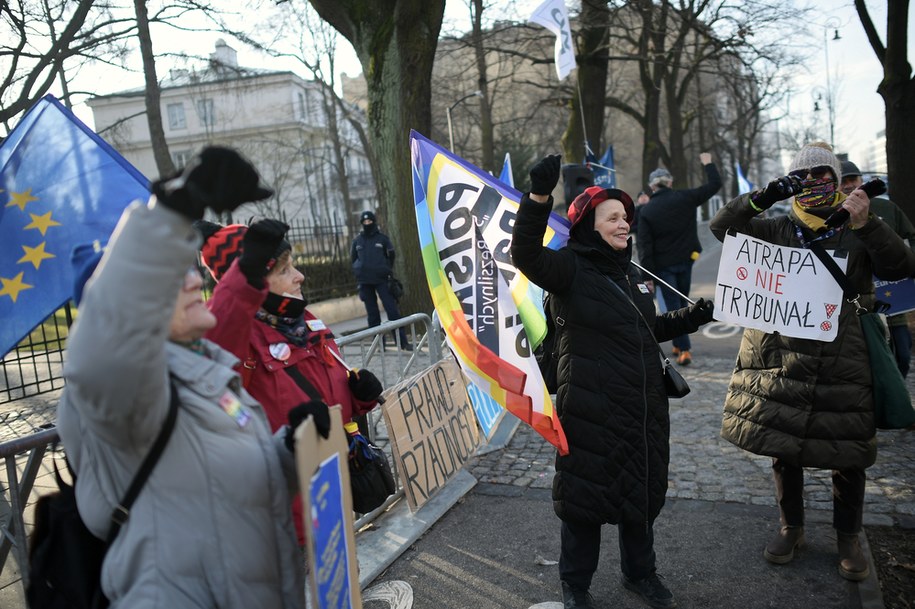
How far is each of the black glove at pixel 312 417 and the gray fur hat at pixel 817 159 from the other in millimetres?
2801

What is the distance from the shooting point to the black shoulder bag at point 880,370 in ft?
11.6

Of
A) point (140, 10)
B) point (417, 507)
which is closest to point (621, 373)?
point (417, 507)

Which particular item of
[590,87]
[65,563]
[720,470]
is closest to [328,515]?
[65,563]

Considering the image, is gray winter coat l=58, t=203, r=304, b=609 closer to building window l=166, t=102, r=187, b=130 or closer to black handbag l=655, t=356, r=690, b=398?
black handbag l=655, t=356, r=690, b=398

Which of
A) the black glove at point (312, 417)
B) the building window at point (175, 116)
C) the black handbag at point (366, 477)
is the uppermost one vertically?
the building window at point (175, 116)

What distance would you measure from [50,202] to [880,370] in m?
4.15

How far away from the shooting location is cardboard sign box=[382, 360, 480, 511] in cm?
448

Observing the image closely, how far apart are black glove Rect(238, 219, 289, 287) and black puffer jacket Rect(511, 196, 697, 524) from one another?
1162 mm

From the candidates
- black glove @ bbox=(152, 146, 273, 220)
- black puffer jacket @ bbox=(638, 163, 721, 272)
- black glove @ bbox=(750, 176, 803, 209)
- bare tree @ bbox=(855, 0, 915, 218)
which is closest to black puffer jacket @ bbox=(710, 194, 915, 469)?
black glove @ bbox=(750, 176, 803, 209)

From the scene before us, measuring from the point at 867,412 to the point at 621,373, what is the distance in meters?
1.30

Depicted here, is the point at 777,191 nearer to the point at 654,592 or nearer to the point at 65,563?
the point at 654,592

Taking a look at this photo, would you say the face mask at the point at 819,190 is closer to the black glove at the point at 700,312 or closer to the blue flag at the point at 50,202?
the black glove at the point at 700,312

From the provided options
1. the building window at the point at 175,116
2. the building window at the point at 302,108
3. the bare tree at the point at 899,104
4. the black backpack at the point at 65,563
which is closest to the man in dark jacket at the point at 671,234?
the bare tree at the point at 899,104

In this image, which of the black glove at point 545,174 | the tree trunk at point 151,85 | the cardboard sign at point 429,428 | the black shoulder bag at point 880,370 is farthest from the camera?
the tree trunk at point 151,85
